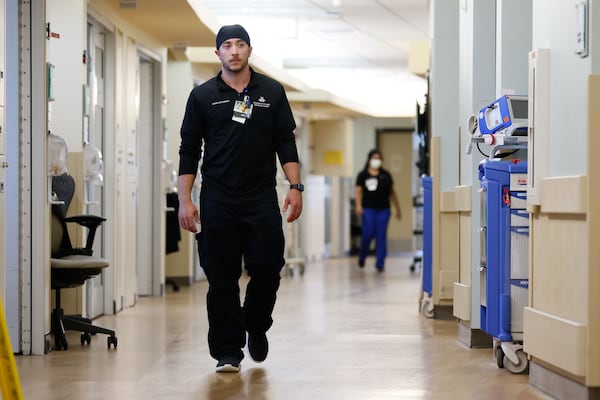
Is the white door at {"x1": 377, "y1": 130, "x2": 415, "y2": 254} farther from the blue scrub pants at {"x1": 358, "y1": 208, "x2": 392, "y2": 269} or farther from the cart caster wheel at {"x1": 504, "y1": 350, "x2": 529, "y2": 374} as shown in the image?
the cart caster wheel at {"x1": 504, "y1": 350, "x2": 529, "y2": 374}

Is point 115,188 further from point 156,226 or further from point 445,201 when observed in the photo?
point 445,201

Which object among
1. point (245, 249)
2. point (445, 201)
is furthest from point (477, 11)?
point (245, 249)

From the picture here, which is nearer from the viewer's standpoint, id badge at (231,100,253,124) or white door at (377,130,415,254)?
id badge at (231,100,253,124)

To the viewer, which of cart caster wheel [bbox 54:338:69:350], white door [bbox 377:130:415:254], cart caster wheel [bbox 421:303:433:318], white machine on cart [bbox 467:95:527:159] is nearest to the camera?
white machine on cart [bbox 467:95:527:159]

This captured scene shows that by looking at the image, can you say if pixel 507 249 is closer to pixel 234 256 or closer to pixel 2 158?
pixel 234 256

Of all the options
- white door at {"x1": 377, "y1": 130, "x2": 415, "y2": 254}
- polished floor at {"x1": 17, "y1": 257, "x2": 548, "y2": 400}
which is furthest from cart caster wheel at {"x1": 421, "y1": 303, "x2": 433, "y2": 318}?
white door at {"x1": 377, "y1": 130, "x2": 415, "y2": 254}

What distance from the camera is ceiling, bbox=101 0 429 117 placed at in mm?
9391

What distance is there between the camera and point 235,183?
16.9ft

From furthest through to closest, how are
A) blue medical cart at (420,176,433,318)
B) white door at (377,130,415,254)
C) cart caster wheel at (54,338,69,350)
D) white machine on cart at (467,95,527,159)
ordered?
white door at (377,130,415,254) < blue medical cart at (420,176,433,318) < cart caster wheel at (54,338,69,350) < white machine on cart at (467,95,527,159)

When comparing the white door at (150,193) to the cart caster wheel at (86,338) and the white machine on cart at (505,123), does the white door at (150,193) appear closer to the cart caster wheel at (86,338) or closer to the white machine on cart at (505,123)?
the cart caster wheel at (86,338)

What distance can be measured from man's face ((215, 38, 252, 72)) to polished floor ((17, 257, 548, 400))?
1.37 m

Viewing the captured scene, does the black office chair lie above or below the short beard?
below

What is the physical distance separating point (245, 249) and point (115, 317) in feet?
10.9

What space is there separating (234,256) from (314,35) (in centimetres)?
996
